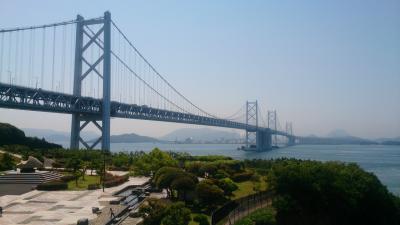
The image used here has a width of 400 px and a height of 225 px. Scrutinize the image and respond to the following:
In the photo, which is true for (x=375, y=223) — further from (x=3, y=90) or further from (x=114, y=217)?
(x=3, y=90)

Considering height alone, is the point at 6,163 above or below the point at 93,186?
above

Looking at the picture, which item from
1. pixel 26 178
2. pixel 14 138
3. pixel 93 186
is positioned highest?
pixel 14 138

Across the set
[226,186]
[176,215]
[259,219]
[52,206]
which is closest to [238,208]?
[259,219]

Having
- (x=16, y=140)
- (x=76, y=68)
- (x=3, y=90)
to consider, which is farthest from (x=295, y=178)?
(x=16, y=140)

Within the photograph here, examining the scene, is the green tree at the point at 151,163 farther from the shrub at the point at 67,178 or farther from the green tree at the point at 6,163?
the green tree at the point at 6,163

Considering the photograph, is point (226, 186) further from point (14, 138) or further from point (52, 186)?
point (14, 138)

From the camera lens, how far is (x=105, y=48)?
42469 mm

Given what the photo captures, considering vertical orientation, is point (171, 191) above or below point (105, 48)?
below

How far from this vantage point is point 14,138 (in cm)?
4338

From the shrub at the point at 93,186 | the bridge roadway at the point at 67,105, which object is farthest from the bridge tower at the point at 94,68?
the shrub at the point at 93,186

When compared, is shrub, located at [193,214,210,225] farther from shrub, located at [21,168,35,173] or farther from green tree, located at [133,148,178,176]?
shrub, located at [21,168,35,173]

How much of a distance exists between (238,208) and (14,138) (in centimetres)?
3229

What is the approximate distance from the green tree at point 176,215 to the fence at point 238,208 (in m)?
1.78

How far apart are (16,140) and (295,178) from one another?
3353 centimetres
